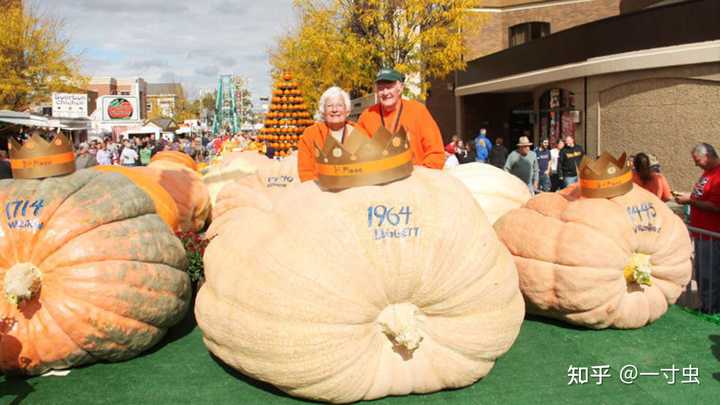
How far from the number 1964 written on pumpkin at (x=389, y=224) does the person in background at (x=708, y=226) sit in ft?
11.9

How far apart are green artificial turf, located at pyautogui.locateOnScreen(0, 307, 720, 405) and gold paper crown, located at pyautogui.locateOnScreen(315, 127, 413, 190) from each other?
1.30 m

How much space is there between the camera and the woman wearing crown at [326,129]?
468 cm

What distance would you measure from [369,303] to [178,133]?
57.5 m

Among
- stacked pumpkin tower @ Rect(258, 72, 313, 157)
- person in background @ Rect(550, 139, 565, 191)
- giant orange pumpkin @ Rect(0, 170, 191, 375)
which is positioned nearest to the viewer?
giant orange pumpkin @ Rect(0, 170, 191, 375)

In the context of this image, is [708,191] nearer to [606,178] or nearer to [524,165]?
[606,178]

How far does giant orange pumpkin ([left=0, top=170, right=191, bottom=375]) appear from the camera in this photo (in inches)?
150

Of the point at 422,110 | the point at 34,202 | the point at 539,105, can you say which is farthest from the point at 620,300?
the point at 539,105

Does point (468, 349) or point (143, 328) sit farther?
point (143, 328)

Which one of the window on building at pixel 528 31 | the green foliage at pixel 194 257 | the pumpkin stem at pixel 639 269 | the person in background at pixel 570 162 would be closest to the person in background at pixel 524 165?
the person in background at pixel 570 162

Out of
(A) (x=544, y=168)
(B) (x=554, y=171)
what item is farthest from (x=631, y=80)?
(A) (x=544, y=168)

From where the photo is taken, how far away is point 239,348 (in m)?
3.36

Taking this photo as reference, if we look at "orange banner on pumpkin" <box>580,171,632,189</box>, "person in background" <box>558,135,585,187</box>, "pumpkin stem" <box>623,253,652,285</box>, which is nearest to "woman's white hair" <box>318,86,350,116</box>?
"orange banner on pumpkin" <box>580,171,632,189</box>

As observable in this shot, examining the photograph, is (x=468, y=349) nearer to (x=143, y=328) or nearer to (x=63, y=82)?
(x=143, y=328)

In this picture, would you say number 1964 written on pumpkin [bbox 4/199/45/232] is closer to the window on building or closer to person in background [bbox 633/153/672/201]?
person in background [bbox 633/153/672/201]
